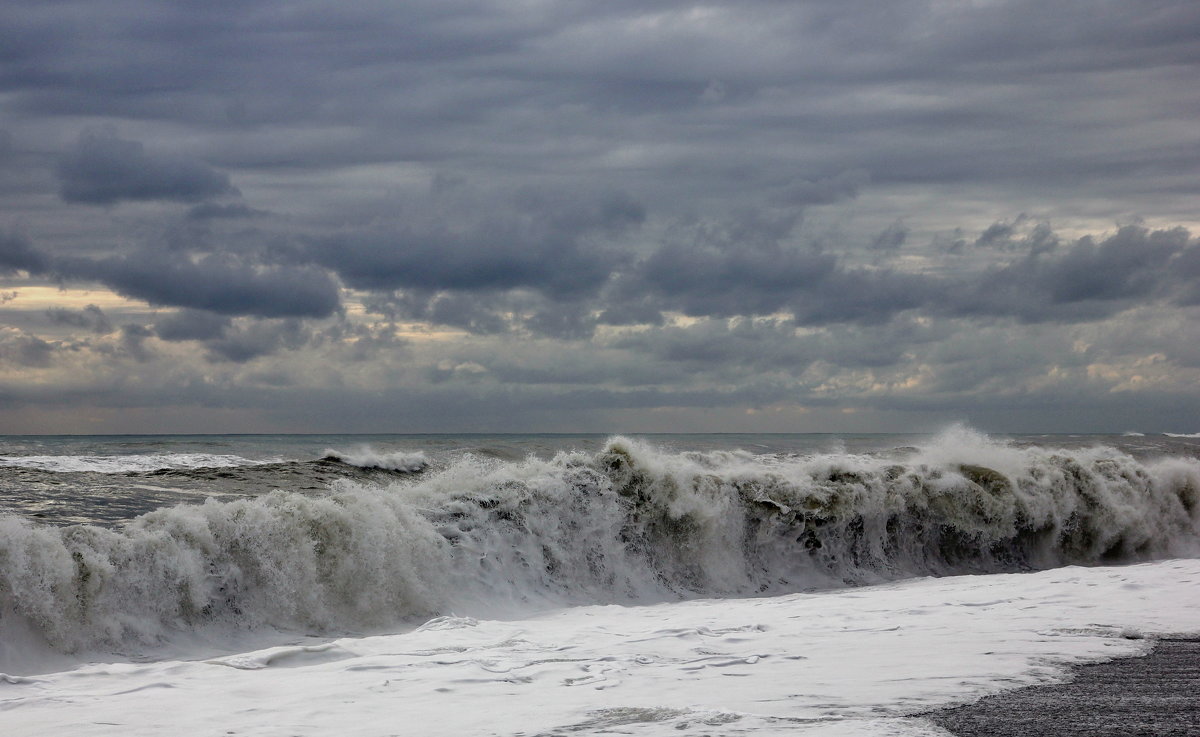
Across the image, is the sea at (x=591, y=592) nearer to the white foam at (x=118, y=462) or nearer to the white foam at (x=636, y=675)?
the white foam at (x=636, y=675)

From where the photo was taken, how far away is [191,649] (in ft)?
25.8

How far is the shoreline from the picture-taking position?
4277 millimetres

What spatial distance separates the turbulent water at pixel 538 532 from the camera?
8.18 metres

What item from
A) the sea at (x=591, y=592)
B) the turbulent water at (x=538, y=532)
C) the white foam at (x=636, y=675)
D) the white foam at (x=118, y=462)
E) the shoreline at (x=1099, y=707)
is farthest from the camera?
the white foam at (x=118, y=462)

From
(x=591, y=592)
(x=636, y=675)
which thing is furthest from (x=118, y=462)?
(x=636, y=675)

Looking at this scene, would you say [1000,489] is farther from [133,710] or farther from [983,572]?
[133,710]

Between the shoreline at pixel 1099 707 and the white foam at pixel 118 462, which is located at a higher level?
the white foam at pixel 118 462

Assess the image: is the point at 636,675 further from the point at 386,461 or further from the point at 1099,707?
the point at 386,461

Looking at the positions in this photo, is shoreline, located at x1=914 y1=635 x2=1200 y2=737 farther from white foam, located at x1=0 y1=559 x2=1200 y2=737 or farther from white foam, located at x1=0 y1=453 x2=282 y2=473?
white foam, located at x1=0 y1=453 x2=282 y2=473

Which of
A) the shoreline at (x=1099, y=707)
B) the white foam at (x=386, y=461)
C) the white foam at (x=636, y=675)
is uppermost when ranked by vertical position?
the white foam at (x=386, y=461)

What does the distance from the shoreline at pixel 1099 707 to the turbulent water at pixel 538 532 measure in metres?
6.01

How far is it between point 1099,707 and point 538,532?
25.3ft

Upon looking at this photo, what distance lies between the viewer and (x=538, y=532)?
38.1 feet

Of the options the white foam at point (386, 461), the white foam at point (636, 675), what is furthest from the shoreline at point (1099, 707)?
the white foam at point (386, 461)
